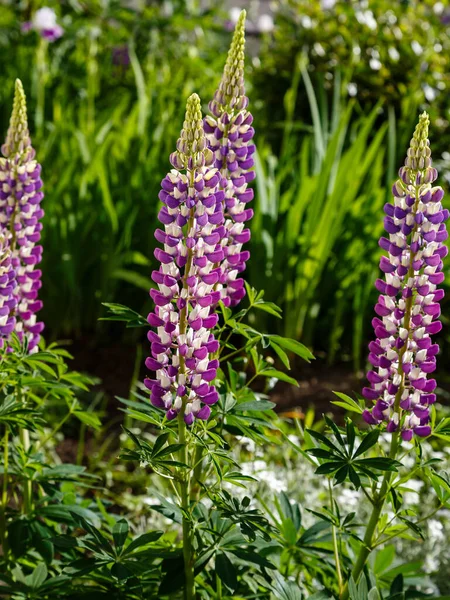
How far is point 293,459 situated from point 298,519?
1116mm

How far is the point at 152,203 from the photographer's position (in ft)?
11.7

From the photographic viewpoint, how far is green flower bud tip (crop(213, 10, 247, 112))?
150 centimetres

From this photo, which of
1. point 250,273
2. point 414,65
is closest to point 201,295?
point 250,273

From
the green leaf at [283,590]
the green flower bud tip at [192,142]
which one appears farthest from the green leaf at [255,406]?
the green flower bud tip at [192,142]

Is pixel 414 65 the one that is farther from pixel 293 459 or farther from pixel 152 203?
pixel 293 459

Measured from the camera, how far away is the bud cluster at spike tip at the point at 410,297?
140 centimetres

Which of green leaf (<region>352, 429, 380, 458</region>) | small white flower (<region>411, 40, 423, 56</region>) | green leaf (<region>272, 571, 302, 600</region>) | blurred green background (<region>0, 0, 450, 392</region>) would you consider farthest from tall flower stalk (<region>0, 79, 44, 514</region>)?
small white flower (<region>411, 40, 423, 56</region>)

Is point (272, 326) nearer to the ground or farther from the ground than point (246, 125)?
nearer to the ground

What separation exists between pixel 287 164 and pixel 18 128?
7.22ft

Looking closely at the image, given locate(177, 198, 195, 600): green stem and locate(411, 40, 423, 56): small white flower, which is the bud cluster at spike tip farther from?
locate(411, 40, 423, 56): small white flower

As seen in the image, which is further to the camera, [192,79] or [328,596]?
[192,79]

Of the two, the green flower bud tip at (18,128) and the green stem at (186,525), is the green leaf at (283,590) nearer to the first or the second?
the green stem at (186,525)

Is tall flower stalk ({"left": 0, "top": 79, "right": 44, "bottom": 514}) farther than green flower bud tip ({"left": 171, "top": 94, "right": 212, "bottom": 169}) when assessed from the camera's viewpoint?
Yes

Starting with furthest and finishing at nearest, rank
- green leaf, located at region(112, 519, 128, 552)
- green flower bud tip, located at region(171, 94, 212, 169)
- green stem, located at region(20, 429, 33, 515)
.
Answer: green stem, located at region(20, 429, 33, 515) < green leaf, located at region(112, 519, 128, 552) < green flower bud tip, located at region(171, 94, 212, 169)
